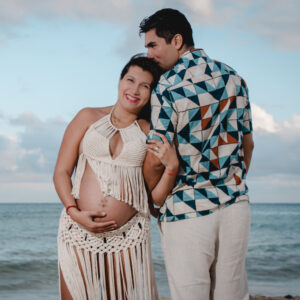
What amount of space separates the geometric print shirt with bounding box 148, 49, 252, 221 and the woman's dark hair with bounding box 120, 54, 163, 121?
0.40 metres

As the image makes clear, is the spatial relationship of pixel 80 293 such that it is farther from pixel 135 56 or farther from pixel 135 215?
pixel 135 56

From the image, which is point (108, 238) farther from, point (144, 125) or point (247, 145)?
point (247, 145)

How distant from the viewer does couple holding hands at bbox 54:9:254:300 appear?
2285 millimetres

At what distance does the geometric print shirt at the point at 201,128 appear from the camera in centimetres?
226

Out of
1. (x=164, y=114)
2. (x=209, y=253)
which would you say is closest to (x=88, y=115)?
(x=164, y=114)

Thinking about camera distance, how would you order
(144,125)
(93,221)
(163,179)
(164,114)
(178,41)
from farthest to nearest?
(144,125) → (93,221) → (178,41) → (163,179) → (164,114)

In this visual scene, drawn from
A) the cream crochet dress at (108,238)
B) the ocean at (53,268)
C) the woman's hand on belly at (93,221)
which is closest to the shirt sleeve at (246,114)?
the cream crochet dress at (108,238)

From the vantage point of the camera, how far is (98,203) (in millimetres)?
2699

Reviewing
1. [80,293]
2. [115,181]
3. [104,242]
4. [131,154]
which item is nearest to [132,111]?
[131,154]

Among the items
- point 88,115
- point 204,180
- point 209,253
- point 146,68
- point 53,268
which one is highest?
point 146,68

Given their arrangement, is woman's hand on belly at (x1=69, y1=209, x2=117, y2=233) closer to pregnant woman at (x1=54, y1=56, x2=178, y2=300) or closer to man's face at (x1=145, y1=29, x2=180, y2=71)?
pregnant woman at (x1=54, y1=56, x2=178, y2=300)

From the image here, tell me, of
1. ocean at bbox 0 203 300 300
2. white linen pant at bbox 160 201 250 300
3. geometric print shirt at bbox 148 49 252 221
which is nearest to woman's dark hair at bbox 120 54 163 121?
geometric print shirt at bbox 148 49 252 221

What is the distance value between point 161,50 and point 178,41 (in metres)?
0.12

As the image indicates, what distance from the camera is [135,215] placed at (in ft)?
9.23
